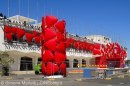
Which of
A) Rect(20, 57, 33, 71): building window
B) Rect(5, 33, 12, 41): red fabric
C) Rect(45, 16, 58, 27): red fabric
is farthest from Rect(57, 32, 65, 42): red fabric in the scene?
Rect(20, 57, 33, 71): building window

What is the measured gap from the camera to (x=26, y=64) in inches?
2240

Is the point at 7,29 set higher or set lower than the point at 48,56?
higher

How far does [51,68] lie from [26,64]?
Result: 26415 millimetres

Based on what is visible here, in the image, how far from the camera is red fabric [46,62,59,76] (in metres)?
31.3

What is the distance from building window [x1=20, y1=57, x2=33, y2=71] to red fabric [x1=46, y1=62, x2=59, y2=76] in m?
24.3

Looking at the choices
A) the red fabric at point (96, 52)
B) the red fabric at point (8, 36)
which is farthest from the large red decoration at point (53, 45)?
the red fabric at point (96, 52)

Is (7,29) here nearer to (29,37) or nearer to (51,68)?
(29,37)

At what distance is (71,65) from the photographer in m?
73.2

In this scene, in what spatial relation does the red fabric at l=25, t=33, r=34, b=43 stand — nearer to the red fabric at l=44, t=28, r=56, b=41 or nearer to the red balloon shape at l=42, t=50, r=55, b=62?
the red fabric at l=44, t=28, r=56, b=41

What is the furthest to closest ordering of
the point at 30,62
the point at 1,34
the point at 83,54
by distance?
the point at 83,54
the point at 30,62
the point at 1,34

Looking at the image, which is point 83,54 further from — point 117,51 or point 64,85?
point 64,85

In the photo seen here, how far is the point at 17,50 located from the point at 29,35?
4.30 metres

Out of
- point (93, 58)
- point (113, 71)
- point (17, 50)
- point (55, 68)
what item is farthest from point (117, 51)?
point (55, 68)

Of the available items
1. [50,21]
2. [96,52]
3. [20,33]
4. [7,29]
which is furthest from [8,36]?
[96,52]
